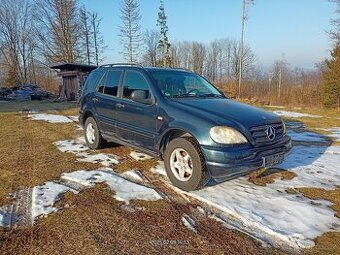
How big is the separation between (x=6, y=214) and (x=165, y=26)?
45.5 metres

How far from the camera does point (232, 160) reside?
159 inches

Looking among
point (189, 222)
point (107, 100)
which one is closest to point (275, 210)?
point (189, 222)

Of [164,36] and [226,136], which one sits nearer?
[226,136]

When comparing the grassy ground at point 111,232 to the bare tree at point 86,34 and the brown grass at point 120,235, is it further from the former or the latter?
the bare tree at point 86,34

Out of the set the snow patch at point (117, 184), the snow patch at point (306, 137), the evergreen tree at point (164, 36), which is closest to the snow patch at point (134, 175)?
the snow patch at point (117, 184)

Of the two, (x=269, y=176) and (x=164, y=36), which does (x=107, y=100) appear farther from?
(x=164, y=36)

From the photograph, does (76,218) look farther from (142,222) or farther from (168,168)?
(168,168)

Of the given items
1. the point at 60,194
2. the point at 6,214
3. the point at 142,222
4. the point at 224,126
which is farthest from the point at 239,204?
the point at 6,214

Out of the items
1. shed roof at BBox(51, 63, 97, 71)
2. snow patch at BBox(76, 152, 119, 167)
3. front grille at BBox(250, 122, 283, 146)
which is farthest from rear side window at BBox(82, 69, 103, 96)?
shed roof at BBox(51, 63, 97, 71)

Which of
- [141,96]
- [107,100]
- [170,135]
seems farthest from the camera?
[107,100]

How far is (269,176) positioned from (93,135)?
3.94m

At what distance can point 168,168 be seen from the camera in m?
4.80

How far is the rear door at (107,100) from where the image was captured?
6127mm

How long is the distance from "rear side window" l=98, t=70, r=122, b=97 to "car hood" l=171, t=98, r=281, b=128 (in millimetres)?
1721
